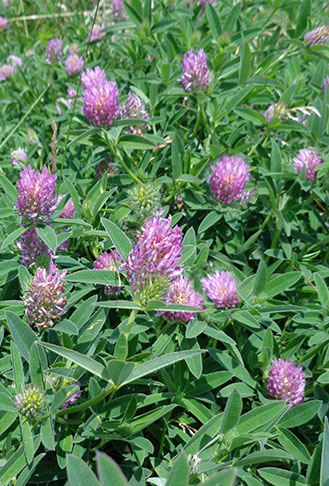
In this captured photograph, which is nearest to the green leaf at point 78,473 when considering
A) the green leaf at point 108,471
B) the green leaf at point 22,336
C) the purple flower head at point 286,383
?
the green leaf at point 108,471

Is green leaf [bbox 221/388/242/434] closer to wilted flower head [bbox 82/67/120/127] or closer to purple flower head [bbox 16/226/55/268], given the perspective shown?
purple flower head [bbox 16/226/55/268]

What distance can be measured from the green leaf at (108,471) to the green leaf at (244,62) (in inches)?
86.6

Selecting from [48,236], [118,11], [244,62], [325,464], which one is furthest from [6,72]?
[325,464]

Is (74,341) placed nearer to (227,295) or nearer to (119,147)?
(227,295)

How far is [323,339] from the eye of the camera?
1.92 metres

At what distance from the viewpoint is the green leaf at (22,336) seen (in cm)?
158

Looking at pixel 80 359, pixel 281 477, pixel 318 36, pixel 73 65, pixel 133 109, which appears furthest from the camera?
pixel 73 65

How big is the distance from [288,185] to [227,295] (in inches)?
38.2

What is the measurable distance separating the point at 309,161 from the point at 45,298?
142cm

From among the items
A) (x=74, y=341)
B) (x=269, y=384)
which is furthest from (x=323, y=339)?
(x=74, y=341)

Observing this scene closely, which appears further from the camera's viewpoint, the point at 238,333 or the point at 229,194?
the point at 229,194

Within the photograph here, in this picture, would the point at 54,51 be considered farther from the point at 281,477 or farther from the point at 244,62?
the point at 281,477

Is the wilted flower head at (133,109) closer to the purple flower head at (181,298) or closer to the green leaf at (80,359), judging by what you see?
the purple flower head at (181,298)

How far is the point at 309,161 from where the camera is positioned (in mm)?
2461
